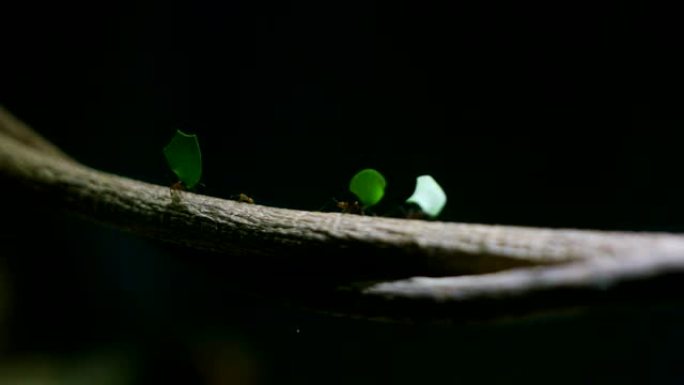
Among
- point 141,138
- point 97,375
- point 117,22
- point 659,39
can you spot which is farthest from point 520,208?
point 97,375

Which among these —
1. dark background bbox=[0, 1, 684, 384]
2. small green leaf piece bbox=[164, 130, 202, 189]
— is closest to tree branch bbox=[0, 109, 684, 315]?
small green leaf piece bbox=[164, 130, 202, 189]

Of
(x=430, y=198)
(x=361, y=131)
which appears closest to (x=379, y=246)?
(x=430, y=198)

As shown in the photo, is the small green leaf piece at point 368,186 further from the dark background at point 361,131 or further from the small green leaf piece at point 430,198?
the dark background at point 361,131

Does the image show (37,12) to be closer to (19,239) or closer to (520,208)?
(19,239)

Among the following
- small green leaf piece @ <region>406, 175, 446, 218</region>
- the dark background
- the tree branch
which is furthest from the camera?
the dark background

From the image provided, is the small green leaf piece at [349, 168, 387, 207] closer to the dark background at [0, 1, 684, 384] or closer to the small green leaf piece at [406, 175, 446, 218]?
the small green leaf piece at [406, 175, 446, 218]

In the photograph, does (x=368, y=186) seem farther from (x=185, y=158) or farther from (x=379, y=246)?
(x=185, y=158)
